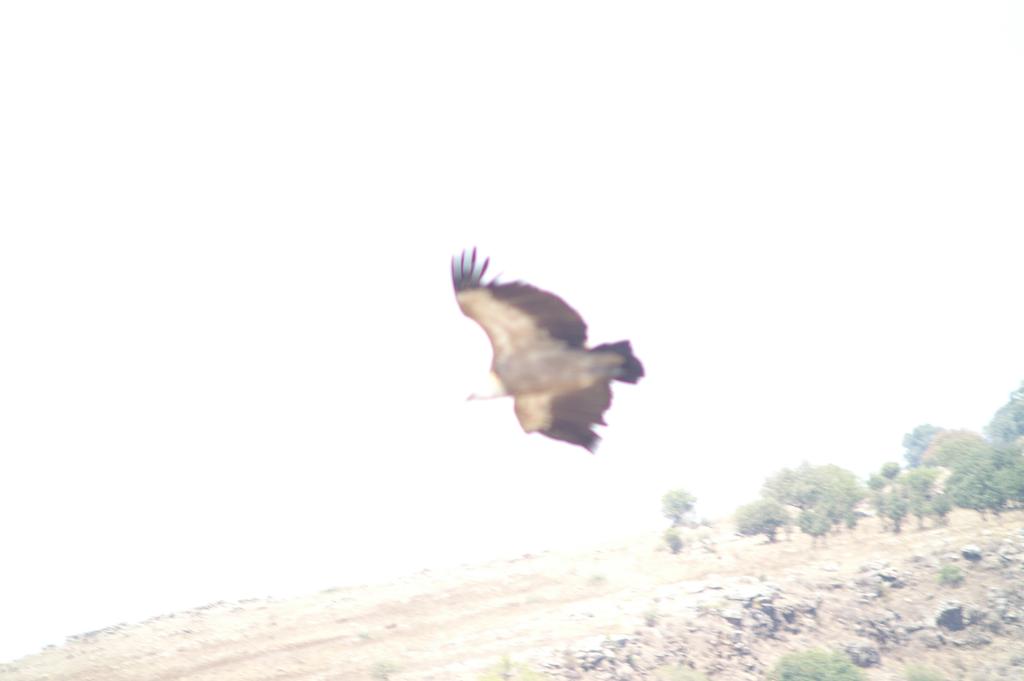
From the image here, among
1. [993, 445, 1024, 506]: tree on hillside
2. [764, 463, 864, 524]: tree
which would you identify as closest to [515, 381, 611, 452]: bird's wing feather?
[764, 463, 864, 524]: tree

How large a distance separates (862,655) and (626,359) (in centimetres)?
4255

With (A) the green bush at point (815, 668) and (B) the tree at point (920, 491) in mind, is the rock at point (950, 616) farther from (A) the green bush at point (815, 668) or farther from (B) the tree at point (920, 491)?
(B) the tree at point (920, 491)

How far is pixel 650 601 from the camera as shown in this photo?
156 feet

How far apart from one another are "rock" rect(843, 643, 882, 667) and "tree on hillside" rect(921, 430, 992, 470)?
768 inches

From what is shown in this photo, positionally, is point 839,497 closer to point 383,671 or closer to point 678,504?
point 678,504

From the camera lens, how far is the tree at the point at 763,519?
58750 mm

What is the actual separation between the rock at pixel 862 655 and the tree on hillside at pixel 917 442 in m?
55.3

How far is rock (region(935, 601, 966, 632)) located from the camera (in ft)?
149

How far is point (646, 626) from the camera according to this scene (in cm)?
4447

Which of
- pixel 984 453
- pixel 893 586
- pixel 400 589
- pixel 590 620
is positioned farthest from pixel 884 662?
pixel 400 589

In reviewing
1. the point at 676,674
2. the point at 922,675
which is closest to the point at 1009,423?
the point at 922,675

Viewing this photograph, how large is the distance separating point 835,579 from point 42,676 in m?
41.4

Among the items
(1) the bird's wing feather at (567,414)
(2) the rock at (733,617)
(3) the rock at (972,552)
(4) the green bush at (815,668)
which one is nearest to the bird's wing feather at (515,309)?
(1) the bird's wing feather at (567,414)

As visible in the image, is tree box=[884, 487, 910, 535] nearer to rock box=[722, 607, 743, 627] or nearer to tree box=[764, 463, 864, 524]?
tree box=[764, 463, 864, 524]
